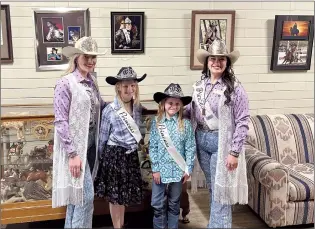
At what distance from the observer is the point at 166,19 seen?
3451mm

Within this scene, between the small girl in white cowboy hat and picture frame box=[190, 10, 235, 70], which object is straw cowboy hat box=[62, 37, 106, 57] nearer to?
the small girl in white cowboy hat

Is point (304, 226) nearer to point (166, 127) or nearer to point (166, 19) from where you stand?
point (166, 127)

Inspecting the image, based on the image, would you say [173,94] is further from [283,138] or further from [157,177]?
[283,138]

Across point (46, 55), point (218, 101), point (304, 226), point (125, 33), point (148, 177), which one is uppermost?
point (125, 33)

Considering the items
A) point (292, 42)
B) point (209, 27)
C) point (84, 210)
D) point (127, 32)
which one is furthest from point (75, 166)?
point (292, 42)

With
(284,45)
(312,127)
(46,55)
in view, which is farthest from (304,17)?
(46,55)

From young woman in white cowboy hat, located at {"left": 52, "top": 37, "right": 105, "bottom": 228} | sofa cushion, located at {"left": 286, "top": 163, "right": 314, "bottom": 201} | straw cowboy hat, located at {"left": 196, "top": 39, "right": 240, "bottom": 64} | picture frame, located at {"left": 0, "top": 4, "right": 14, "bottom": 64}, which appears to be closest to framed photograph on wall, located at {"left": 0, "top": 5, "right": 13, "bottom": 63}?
picture frame, located at {"left": 0, "top": 4, "right": 14, "bottom": 64}

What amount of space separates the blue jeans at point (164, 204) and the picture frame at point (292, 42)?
5.83 ft

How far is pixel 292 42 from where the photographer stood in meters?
3.64

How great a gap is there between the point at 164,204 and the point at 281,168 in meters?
0.94

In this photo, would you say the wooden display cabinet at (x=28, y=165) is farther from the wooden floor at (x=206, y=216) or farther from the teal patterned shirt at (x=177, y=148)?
the wooden floor at (x=206, y=216)

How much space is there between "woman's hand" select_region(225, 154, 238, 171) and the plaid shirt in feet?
2.12

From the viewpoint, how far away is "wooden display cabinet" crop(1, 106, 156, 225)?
2672mm

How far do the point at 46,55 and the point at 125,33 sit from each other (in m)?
0.73
